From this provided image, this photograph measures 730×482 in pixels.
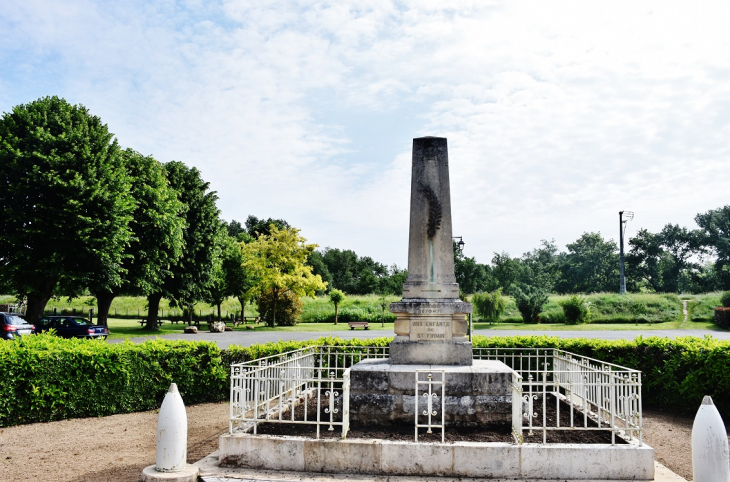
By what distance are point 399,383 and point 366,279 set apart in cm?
7010

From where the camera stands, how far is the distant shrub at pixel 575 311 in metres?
40.4

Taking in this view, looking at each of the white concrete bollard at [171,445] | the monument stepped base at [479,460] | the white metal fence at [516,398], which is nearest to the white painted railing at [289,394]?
the white metal fence at [516,398]

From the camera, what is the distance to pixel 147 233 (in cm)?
2923

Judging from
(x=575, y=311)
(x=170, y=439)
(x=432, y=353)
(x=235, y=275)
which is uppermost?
(x=235, y=275)

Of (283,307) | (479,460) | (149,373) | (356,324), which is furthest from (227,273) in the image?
(479,460)

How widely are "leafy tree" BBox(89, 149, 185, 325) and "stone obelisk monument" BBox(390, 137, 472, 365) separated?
21.0m

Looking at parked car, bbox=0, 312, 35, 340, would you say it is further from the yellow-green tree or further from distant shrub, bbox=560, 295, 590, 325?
distant shrub, bbox=560, 295, 590, 325

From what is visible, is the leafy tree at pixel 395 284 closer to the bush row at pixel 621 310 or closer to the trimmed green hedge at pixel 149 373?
the bush row at pixel 621 310

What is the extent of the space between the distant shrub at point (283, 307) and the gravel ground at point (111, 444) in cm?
3114

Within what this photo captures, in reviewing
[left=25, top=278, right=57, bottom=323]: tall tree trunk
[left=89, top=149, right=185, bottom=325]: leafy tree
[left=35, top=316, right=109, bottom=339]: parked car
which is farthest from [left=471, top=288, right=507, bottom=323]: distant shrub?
[left=25, top=278, right=57, bottom=323]: tall tree trunk

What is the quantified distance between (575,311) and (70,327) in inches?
1312

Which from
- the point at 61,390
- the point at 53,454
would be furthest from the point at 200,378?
the point at 53,454

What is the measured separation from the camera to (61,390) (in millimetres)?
10367

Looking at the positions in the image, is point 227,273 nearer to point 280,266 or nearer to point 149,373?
point 280,266
